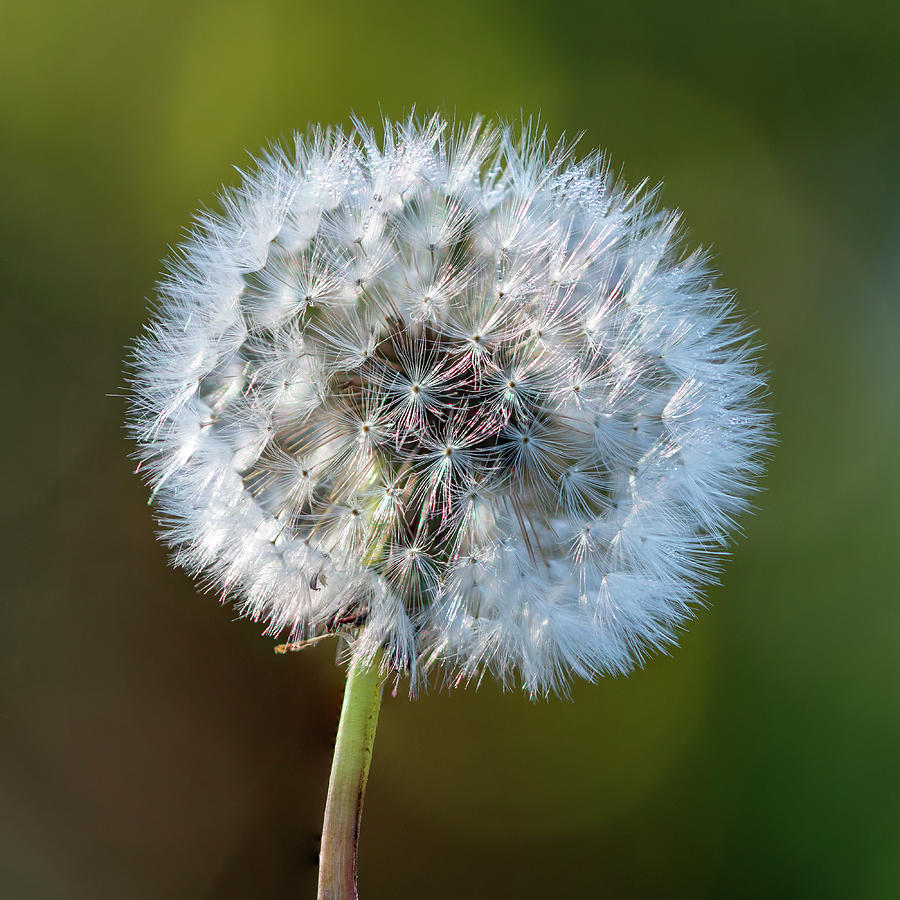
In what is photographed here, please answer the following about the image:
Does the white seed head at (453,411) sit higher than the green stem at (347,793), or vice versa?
the white seed head at (453,411)

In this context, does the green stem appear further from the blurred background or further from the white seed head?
the blurred background

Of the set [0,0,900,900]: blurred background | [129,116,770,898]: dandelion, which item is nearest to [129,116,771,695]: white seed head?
[129,116,770,898]: dandelion

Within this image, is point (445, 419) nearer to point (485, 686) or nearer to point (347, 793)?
point (347, 793)

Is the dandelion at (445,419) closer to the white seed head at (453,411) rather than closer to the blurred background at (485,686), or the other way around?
the white seed head at (453,411)

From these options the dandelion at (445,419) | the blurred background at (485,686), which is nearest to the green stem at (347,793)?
the dandelion at (445,419)

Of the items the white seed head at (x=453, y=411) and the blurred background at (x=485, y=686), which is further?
the blurred background at (x=485, y=686)

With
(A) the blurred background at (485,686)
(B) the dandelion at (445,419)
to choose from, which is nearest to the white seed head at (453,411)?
(B) the dandelion at (445,419)
